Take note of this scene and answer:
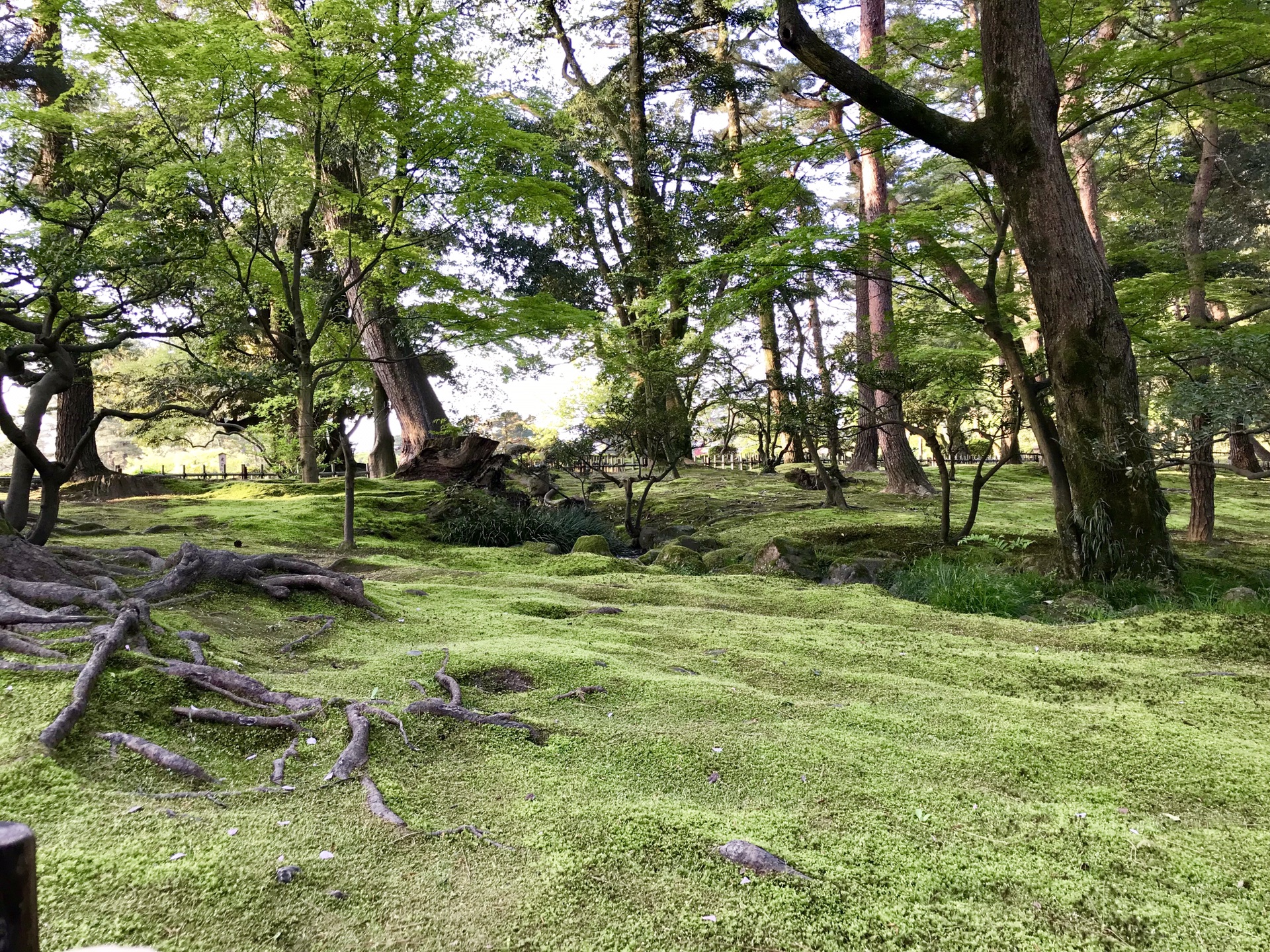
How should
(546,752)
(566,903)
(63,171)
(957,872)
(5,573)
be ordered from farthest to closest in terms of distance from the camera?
(63,171), (5,573), (546,752), (957,872), (566,903)

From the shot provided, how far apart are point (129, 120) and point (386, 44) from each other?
155 inches

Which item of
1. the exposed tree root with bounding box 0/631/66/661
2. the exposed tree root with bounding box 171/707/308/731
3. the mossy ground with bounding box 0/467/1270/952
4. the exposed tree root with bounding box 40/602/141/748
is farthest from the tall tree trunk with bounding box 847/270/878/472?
the exposed tree root with bounding box 0/631/66/661

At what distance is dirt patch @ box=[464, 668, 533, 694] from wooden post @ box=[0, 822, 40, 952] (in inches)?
86.9

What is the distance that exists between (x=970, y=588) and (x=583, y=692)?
12.8ft

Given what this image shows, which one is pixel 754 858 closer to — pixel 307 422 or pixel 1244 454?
pixel 307 422

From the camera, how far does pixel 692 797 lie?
2.16 metres

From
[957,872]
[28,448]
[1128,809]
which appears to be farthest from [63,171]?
[1128,809]

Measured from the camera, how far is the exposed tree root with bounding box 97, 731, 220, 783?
1978 millimetres

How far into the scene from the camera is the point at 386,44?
24.6 ft

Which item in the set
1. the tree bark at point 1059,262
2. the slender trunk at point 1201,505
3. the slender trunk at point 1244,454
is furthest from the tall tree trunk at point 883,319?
the slender trunk at point 1244,454

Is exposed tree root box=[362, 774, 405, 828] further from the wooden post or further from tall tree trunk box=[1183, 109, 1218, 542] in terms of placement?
tall tree trunk box=[1183, 109, 1218, 542]

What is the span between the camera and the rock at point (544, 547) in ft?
27.9

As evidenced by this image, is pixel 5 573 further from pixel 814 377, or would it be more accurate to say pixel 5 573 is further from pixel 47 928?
pixel 814 377

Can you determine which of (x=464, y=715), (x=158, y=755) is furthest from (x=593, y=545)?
(x=158, y=755)
